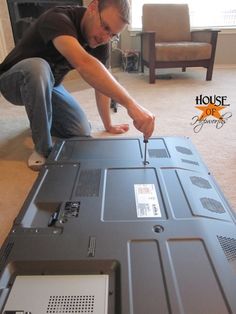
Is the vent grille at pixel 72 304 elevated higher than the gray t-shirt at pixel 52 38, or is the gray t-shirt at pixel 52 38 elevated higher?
the gray t-shirt at pixel 52 38

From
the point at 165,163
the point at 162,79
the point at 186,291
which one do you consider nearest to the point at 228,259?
the point at 186,291

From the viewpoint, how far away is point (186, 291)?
1.80 feet

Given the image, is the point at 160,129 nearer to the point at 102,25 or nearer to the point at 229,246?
the point at 102,25

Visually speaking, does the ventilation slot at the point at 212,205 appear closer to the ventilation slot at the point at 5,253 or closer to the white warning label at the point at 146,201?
the white warning label at the point at 146,201

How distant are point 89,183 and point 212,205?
38 cm

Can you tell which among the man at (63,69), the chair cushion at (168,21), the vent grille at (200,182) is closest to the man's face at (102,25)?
the man at (63,69)

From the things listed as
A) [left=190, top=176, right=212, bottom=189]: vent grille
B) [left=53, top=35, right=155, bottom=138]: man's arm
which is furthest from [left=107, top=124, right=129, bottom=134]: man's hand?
[left=190, top=176, right=212, bottom=189]: vent grille

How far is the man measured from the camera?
0.95 m

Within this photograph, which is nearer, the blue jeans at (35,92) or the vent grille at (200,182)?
the vent grille at (200,182)

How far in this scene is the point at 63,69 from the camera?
1.38 meters

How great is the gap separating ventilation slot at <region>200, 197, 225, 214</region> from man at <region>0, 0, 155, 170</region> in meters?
0.28

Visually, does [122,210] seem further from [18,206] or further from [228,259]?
[18,206]

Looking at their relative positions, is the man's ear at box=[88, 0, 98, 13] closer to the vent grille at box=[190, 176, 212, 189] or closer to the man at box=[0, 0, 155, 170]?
the man at box=[0, 0, 155, 170]

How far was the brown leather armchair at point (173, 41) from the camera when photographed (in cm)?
273
